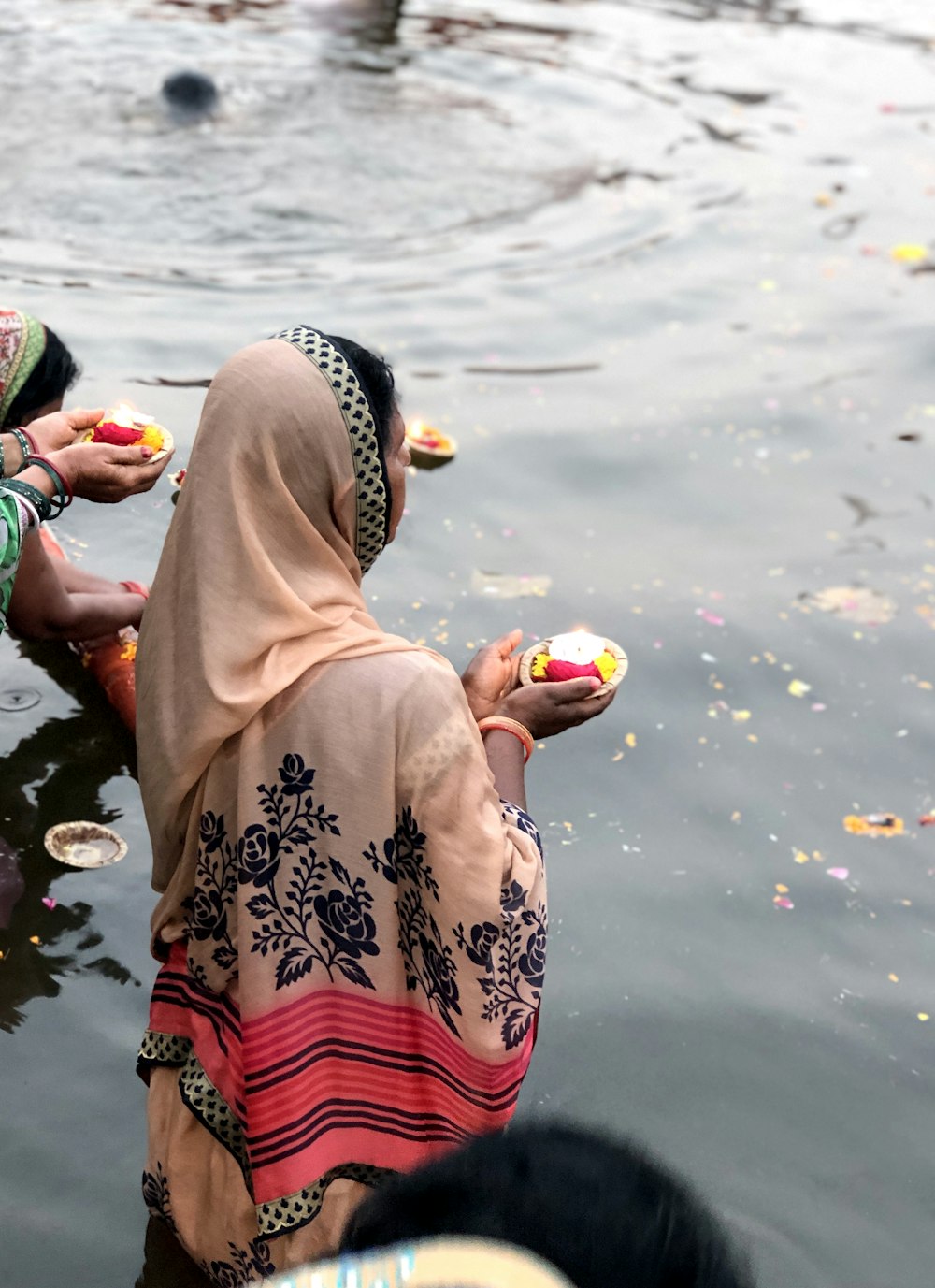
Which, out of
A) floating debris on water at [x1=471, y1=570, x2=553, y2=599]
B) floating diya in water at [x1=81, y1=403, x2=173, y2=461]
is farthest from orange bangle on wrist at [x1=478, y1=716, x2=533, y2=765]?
floating debris on water at [x1=471, y1=570, x2=553, y2=599]

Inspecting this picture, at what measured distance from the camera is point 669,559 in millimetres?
5148

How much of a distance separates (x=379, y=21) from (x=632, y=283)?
5135 millimetres

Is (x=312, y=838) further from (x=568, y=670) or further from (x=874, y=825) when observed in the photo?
(x=874, y=825)

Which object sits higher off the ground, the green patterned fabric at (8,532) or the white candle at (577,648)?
the green patterned fabric at (8,532)

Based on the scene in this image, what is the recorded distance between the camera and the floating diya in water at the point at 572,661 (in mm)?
2842

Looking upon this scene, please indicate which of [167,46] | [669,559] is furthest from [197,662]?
[167,46]

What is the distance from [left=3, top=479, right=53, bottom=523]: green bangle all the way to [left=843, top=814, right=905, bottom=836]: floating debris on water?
241 centimetres

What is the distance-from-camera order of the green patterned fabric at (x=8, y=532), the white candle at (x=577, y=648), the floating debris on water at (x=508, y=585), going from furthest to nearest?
the floating debris on water at (x=508, y=585) < the white candle at (x=577, y=648) < the green patterned fabric at (x=8, y=532)

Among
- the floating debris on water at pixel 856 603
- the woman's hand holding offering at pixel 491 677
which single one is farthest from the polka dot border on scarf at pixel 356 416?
the floating debris on water at pixel 856 603

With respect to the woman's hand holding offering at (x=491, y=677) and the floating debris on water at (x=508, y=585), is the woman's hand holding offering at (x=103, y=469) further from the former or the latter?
the floating debris on water at (x=508, y=585)

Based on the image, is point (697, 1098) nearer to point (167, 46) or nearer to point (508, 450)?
point (508, 450)

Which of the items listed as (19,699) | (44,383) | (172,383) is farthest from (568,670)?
(172,383)

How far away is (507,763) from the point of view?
2.58 m

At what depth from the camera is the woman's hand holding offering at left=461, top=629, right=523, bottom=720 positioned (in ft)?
9.24
